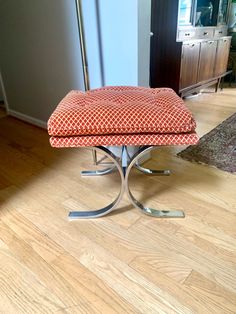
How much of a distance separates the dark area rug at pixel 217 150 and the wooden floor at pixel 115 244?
81 mm

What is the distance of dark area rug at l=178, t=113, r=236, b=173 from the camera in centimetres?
145

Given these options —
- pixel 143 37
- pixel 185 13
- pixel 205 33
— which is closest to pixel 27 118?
pixel 143 37

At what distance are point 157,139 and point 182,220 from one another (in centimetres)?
40

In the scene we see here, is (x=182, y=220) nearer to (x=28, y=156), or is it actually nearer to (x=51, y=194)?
(x=51, y=194)

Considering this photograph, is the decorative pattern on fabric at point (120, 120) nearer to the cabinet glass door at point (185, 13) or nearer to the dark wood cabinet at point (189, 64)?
the dark wood cabinet at point (189, 64)

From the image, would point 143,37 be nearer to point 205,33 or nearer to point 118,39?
point 118,39

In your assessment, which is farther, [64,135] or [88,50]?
[88,50]

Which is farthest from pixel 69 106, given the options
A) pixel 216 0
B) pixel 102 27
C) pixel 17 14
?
pixel 216 0

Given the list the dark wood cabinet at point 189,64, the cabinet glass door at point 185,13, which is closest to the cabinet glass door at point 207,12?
the cabinet glass door at point 185,13

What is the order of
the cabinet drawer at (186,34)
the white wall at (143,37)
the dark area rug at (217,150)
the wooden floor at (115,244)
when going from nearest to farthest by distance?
the wooden floor at (115,244) → the white wall at (143,37) → the dark area rug at (217,150) → the cabinet drawer at (186,34)

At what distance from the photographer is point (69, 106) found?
0.87m

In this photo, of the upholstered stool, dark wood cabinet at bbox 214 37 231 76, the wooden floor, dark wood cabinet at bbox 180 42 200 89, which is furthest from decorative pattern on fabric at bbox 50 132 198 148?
dark wood cabinet at bbox 214 37 231 76

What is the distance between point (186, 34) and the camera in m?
2.56

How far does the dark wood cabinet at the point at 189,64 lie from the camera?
2.34m
